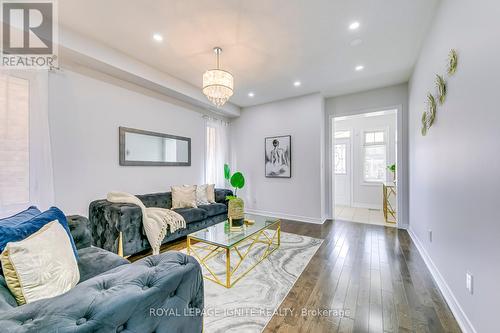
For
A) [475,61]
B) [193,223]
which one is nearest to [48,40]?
[193,223]

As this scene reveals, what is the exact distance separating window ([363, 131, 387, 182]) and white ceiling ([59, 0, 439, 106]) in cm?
238

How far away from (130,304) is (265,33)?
2840mm

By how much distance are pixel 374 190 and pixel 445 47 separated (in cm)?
459

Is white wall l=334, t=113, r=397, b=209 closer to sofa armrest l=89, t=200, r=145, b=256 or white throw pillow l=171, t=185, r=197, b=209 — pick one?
white throw pillow l=171, t=185, r=197, b=209

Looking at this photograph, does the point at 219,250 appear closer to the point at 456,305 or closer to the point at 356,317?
the point at 356,317

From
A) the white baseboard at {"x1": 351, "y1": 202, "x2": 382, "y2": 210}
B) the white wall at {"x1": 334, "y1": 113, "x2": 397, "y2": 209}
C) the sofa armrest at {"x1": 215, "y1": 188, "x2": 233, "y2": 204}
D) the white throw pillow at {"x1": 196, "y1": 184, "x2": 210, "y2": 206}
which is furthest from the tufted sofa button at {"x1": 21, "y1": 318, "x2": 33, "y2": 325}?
the white baseboard at {"x1": 351, "y1": 202, "x2": 382, "y2": 210}

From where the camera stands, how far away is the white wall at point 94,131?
2717 millimetres

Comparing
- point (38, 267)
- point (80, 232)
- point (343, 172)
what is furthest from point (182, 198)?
point (343, 172)

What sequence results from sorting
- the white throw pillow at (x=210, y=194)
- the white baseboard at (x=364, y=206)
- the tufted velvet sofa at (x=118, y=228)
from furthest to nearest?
the white baseboard at (x=364, y=206) < the white throw pillow at (x=210, y=194) < the tufted velvet sofa at (x=118, y=228)

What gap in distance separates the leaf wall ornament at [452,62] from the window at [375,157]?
14.3 feet

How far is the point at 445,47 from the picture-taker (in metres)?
1.93

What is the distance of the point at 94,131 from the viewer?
9.96 ft

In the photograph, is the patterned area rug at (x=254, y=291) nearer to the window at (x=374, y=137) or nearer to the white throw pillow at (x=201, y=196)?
the white throw pillow at (x=201, y=196)

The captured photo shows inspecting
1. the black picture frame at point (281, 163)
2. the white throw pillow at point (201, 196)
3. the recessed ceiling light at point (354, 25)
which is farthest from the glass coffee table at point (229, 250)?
the recessed ceiling light at point (354, 25)
